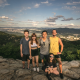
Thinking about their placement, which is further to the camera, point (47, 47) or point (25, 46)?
point (25, 46)

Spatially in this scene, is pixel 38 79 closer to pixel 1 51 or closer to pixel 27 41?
pixel 27 41

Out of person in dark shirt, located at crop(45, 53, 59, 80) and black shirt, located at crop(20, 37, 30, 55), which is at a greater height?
black shirt, located at crop(20, 37, 30, 55)

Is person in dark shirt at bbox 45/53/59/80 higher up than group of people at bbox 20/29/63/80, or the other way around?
group of people at bbox 20/29/63/80

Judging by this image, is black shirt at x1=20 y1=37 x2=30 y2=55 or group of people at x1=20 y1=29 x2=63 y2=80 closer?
group of people at x1=20 y1=29 x2=63 y2=80

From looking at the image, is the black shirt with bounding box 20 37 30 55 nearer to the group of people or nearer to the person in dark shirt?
the group of people

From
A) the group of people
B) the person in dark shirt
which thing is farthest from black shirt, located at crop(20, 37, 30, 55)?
the person in dark shirt

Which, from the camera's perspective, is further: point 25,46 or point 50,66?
point 25,46

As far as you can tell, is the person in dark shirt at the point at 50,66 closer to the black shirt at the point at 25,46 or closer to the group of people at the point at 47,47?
the group of people at the point at 47,47

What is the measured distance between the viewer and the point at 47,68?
396 cm

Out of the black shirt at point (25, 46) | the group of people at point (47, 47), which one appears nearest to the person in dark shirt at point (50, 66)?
the group of people at point (47, 47)

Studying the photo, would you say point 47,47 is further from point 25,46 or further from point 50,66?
point 25,46

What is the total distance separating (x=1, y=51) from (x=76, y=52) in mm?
6976

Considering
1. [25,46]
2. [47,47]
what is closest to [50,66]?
[47,47]

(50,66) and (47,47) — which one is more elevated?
(47,47)
